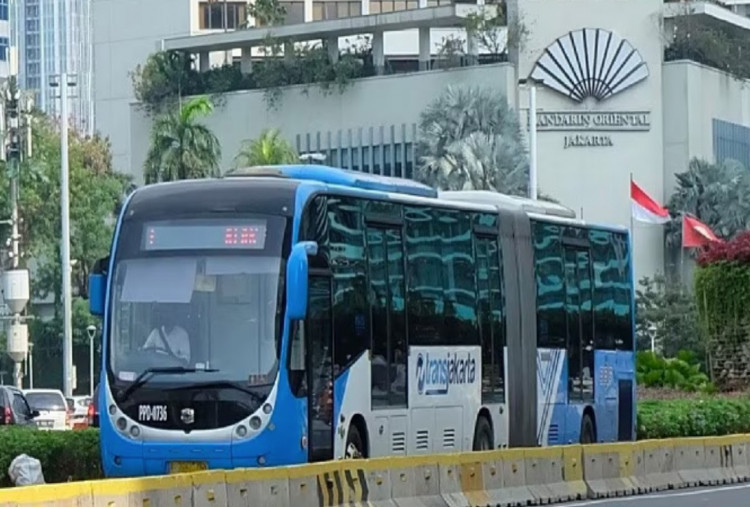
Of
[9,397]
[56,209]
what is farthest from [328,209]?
[56,209]

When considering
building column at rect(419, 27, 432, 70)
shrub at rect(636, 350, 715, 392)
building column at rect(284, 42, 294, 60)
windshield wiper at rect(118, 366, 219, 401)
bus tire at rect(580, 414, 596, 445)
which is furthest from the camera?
building column at rect(284, 42, 294, 60)

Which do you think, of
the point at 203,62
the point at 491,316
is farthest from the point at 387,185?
the point at 203,62

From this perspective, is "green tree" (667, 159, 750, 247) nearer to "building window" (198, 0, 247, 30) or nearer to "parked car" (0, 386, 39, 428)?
"building window" (198, 0, 247, 30)

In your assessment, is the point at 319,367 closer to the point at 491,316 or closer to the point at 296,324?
the point at 296,324

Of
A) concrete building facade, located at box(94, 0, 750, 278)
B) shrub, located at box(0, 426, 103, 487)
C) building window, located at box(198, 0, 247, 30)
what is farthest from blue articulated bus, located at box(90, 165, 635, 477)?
building window, located at box(198, 0, 247, 30)

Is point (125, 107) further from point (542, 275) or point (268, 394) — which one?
point (268, 394)

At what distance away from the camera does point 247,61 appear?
101562 mm

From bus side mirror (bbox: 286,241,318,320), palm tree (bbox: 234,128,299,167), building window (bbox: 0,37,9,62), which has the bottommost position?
bus side mirror (bbox: 286,241,318,320)

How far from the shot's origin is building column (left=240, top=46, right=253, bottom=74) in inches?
3964

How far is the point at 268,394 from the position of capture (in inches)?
881

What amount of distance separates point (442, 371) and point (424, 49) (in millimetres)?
71632

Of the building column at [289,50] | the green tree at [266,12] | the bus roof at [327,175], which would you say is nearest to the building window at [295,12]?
the green tree at [266,12]

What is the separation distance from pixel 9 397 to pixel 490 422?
43.9 feet

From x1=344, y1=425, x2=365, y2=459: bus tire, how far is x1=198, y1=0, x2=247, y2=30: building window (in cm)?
9287
